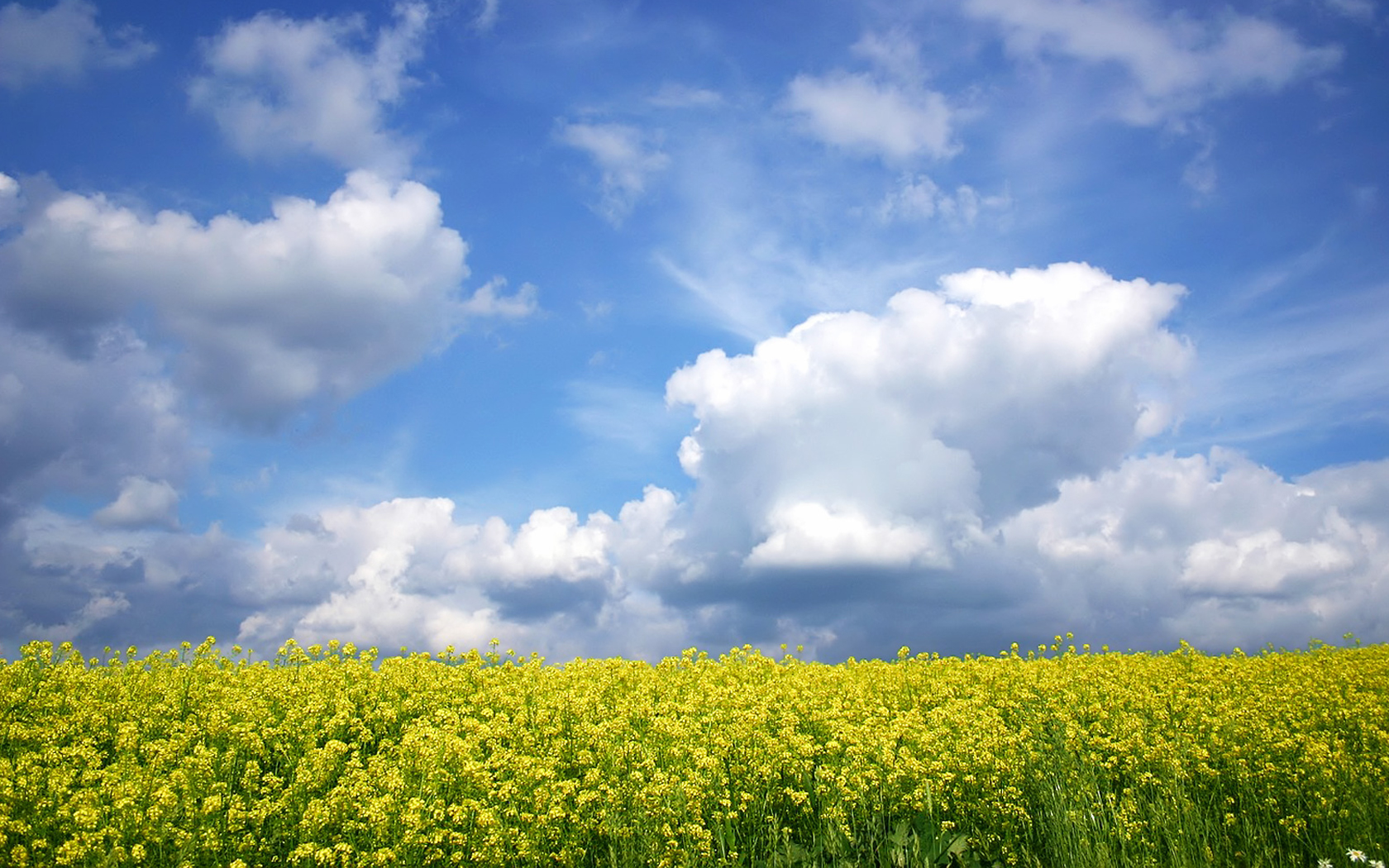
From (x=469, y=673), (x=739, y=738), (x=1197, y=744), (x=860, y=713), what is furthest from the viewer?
(x=469, y=673)

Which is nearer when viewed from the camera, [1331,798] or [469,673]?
[1331,798]

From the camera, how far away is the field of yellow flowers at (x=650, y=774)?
7387 millimetres

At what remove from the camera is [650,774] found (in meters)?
8.42

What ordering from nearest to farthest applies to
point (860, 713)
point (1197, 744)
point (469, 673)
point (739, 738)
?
point (739, 738) → point (1197, 744) → point (860, 713) → point (469, 673)

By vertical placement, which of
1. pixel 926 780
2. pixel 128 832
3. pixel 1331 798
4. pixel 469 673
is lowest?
pixel 1331 798

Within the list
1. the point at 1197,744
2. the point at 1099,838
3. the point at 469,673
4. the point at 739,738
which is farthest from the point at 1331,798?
the point at 469,673

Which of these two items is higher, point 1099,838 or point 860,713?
point 860,713

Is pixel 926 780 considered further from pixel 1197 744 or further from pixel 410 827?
pixel 410 827

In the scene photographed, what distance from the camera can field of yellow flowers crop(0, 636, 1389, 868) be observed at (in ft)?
24.2

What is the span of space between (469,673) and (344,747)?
15.7 ft

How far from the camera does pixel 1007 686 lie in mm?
13969

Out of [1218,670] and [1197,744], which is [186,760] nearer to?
[1197,744]

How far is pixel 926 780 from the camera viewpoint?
858 cm

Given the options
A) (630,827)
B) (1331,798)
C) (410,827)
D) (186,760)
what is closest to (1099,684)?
(1331,798)
